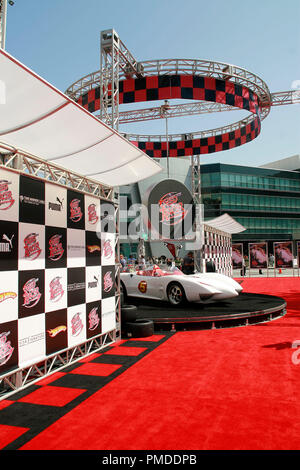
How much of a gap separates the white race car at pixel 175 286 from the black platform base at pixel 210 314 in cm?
24

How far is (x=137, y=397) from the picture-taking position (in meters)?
3.03

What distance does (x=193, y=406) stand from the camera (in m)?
2.79

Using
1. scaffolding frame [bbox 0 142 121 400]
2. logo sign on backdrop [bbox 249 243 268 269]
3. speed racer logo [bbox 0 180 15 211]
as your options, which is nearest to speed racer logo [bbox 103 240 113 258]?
scaffolding frame [bbox 0 142 121 400]

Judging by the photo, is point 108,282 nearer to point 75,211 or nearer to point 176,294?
point 75,211

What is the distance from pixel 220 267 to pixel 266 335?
11308mm

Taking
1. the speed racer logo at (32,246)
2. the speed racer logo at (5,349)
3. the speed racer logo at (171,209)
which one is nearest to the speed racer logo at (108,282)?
the speed racer logo at (32,246)

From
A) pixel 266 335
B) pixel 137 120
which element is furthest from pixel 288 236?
pixel 266 335

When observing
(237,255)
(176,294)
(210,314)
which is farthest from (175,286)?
(237,255)

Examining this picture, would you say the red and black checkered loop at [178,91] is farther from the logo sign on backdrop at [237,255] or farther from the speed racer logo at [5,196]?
the logo sign on backdrop at [237,255]

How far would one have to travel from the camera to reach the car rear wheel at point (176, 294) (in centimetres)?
Result: 709

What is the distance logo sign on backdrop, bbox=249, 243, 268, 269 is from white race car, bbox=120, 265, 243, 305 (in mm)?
14747

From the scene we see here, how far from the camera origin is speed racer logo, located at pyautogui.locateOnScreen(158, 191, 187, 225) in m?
11.1

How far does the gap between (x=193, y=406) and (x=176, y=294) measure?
14.7 ft
